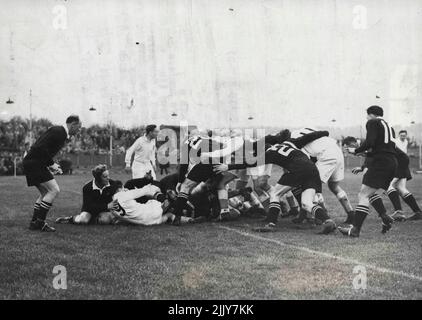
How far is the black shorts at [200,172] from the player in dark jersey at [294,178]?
0.56 meters

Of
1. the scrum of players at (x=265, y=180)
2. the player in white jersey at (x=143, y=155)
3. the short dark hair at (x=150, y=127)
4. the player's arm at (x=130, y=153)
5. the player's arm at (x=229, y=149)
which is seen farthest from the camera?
the player in white jersey at (x=143, y=155)

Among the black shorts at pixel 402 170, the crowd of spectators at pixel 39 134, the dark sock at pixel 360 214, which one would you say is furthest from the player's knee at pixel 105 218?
the crowd of spectators at pixel 39 134

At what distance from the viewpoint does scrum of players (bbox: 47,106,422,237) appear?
7.61 m

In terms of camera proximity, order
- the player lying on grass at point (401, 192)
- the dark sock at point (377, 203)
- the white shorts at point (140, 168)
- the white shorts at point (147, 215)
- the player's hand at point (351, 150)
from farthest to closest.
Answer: the white shorts at point (140, 168)
the player lying on grass at point (401, 192)
the white shorts at point (147, 215)
the dark sock at point (377, 203)
the player's hand at point (351, 150)

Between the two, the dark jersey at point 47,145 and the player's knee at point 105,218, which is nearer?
the dark jersey at point 47,145

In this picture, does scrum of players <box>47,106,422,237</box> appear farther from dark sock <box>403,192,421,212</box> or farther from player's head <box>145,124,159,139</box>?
player's head <box>145,124,159,139</box>

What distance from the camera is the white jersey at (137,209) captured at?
866 centimetres

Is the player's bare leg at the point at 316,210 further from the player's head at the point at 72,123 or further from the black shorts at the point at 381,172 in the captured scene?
the player's head at the point at 72,123

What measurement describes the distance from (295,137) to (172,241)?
10.2ft

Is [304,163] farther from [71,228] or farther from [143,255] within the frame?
[71,228]

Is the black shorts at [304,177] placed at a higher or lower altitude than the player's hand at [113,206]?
higher

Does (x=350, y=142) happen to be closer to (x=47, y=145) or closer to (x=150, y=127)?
(x=150, y=127)
